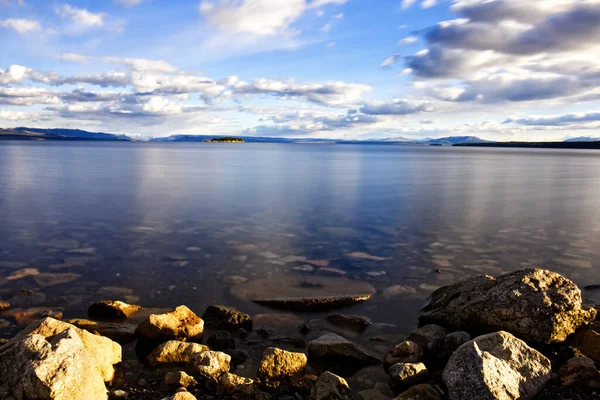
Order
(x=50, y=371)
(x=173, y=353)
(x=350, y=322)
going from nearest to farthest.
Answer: (x=50, y=371) < (x=173, y=353) < (x=350, y=322)

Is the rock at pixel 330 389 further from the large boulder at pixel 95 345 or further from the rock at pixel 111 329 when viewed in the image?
the rock at pixel 111 329

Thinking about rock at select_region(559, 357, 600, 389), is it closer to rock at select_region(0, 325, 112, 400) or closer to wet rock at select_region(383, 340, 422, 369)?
wet rock at select_region(383, 340, 422, 369)

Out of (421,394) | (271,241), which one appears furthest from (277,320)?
(271,241)

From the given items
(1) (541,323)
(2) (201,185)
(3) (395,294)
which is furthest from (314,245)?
(2) (201,185)

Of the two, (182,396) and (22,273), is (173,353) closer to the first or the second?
(182,396)

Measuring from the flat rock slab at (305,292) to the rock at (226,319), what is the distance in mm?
1362

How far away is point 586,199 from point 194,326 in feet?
110

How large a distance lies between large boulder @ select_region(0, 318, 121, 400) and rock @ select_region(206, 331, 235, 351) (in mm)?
2608

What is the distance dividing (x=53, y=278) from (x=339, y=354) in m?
9.66

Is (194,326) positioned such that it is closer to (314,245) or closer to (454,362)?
(454,362)

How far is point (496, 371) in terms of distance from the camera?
7699 millimetres

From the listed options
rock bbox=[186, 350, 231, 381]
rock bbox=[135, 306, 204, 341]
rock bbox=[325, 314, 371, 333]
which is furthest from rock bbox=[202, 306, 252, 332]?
rock bbox=[325, 314, 371, 333]

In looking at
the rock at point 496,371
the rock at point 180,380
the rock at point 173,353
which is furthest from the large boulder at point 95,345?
the rock at point 496,371

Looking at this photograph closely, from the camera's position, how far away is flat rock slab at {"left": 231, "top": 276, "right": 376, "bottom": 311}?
12.4 metres
